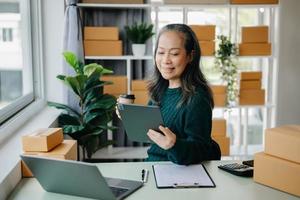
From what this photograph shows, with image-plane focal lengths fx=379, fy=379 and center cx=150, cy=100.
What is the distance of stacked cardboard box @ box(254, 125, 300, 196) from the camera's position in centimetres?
139

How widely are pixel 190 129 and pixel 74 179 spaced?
593mm

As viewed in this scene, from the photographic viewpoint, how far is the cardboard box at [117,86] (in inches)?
135

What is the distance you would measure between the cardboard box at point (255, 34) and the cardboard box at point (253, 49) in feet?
0.12

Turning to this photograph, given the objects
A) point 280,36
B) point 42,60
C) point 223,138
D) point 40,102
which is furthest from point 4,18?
point 280,36

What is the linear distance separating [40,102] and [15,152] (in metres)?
1.37

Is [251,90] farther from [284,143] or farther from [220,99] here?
[284,143]

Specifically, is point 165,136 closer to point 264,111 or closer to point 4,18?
point 4,18

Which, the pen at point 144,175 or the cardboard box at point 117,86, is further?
the cardboard box at point 117,86

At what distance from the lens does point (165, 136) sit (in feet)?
5.06

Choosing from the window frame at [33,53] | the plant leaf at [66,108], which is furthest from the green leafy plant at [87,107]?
the window frame at [33,53]

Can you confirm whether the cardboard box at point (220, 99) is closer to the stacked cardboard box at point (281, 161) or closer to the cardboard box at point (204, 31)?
the cardboard box at point (204, 31)

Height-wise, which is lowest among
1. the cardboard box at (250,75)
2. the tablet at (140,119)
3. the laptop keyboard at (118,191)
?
the laptop keyboard at (118,191)

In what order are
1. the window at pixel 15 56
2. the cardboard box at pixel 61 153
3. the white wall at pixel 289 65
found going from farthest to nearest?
the white wall at pixel 289 65 → the window at pixel 15 56 → the cardboard box at pixel 61 153

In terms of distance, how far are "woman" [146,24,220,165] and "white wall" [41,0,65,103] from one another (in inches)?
63.7
